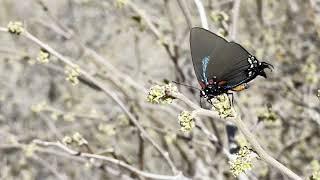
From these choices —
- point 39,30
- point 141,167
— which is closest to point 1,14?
point 39,30

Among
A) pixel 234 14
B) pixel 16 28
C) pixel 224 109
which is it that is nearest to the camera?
pixel 224 109

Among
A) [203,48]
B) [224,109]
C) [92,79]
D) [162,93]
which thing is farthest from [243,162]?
[92,79]

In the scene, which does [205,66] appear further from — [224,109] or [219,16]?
[219,16]

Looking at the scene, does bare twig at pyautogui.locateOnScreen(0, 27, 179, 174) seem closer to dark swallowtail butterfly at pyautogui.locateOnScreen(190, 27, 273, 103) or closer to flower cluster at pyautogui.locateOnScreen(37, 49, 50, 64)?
flower cluster at pyautogui.locateOnScreen(37, 49, 50, 64)

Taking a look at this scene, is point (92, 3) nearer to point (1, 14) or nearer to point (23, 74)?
point (23, 74)

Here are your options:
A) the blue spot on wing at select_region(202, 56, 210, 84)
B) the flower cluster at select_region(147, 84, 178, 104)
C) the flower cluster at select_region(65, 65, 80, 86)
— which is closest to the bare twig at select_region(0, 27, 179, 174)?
the flower cluster at select_region(65, 65, 80, 86)

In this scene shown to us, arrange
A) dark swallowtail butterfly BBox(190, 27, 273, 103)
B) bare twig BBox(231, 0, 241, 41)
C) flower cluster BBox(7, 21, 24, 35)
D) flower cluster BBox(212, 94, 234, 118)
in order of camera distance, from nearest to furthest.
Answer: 1. flower cluster BBox(212, 94, 234, 118)
2. dark swallowtail butterfly BBox(190, 27, 273, 103)
3. flower cluster BBox(7, 21, 24, 35)
4. bare twig BBox(231, 0, 241, 41)
